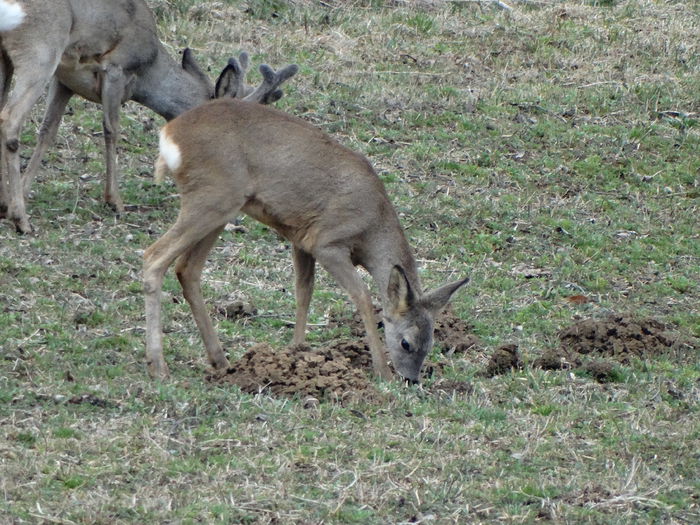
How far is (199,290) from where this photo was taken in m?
7.91

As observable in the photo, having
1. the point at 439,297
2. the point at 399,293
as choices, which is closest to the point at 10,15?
the point at 399,293

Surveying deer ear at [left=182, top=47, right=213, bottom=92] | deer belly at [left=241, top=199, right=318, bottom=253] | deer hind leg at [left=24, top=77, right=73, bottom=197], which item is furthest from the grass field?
deer ear at [left=182, top=47, right=213, bottom=92]

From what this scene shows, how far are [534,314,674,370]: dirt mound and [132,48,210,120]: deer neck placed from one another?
4.34 meters

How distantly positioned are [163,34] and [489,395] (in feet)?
27.9

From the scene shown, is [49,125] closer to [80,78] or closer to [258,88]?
[80,78]

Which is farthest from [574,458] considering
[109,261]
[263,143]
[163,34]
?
[163,34]

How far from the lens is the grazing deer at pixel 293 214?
299 inches

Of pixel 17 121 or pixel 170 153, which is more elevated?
pixel 170 153

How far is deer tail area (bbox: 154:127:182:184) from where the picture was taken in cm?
770

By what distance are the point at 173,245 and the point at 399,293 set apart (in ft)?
5.03

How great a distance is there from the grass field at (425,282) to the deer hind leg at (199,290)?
0.48 feet

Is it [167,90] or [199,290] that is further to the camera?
[167,90]

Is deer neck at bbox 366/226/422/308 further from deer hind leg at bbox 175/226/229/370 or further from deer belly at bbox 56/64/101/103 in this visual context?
deer belly at bbox 56/64/101/103

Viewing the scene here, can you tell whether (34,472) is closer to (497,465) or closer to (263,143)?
(497,465)
